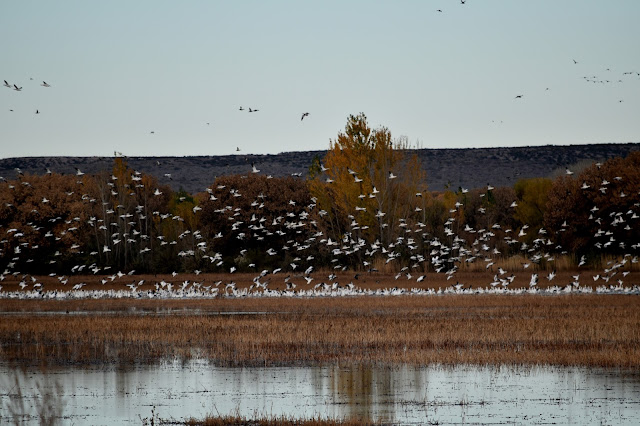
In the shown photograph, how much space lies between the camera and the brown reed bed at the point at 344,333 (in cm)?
2183

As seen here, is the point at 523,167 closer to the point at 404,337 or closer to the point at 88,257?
the point at 88,257

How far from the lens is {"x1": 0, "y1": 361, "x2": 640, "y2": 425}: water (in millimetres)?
15227

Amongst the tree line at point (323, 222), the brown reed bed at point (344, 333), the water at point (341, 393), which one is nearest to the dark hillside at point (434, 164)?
the tree line at point (323, 222)

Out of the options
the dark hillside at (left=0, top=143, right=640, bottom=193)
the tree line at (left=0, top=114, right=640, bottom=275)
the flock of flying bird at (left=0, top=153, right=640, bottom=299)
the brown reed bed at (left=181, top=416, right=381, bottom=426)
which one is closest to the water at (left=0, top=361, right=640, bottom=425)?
the brown reed bed at (left=181, top=416, right=381, bottom=426)

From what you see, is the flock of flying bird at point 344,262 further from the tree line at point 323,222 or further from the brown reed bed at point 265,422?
the brown reed bed at point 265,422

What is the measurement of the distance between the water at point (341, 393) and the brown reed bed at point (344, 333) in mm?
1475

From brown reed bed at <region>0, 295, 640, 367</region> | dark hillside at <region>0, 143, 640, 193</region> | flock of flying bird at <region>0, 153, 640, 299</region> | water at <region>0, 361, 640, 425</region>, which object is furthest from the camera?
dark hillside at <region>0, 143, 640, 193</region>

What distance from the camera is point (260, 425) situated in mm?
14375

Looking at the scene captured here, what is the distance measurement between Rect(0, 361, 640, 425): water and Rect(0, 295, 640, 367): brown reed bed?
1475mm

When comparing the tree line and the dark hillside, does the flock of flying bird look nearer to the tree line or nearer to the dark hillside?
the tree line

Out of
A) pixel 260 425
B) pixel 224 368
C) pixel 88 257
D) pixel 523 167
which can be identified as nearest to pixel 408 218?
pixel 88 257

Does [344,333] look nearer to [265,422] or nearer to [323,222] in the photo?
[265,422]

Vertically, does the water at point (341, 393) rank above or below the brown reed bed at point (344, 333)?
above

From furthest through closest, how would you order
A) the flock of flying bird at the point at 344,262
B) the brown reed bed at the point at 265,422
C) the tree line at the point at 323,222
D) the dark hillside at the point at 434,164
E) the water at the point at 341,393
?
the dark hillside at the point at 434,164
the tree line at the point at 323,222
the flock of flying bird at the point at 344,262
the water at the point at 341,393
the brown reed bed at the point at 265,422
